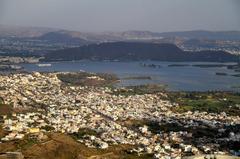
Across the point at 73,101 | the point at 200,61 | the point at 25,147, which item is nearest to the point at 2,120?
the point at 25,147

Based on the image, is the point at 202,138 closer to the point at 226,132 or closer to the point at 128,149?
the point at 226,132

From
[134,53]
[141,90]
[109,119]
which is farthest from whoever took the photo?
[134,53]

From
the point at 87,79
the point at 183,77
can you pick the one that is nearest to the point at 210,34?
the point at 183,77

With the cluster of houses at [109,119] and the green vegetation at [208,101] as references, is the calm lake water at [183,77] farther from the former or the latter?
the cluster of houses at [109,119]

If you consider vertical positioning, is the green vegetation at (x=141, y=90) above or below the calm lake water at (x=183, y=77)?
above

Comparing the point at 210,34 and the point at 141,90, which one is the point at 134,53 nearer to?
the point at 141,90

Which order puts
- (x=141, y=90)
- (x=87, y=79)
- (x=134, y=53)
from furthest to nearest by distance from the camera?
1. (x=134, y=53)
2. (x=87, y=79)
3. (x=141, y=90)

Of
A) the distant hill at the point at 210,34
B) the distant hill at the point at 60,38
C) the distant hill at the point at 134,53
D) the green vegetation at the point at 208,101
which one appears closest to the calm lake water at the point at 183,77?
the green vegetation at the point at 208,101
